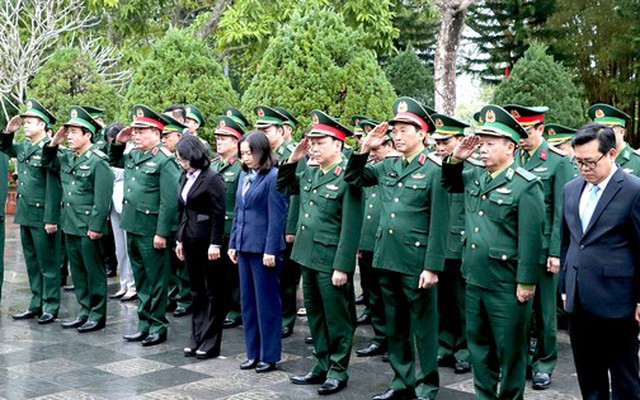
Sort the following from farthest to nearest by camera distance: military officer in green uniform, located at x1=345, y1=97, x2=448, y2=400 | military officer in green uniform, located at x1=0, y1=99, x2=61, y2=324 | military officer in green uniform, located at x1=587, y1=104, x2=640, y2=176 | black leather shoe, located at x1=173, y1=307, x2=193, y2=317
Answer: black leather shoe, located at x1=173, y1=307, x2=193, y2=317 → military officer in green uniform, located at x1=0, y1=99, x2=61, y2=324 → military officer in green uniform, located at x1=587, y1=104, x2=640, y2=176 → military officer in green uniform, located at x1=345, y1=97, x2=448, y2=400

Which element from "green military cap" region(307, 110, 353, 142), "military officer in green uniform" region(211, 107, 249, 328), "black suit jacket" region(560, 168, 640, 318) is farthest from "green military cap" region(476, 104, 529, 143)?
"military officer in green uniform" region(211, 107, 249, 328)

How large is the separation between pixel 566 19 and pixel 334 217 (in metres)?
20.9

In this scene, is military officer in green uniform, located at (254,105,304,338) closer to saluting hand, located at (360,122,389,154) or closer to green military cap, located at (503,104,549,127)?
saluting hand, located at (360,122,389,154)

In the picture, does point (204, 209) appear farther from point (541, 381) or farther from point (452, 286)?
point (541, 381)

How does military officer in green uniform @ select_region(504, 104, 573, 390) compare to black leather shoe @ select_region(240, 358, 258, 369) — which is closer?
military officer in green uniform @ select_region(504, 104, 573, 390)

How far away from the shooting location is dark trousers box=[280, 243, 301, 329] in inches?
344

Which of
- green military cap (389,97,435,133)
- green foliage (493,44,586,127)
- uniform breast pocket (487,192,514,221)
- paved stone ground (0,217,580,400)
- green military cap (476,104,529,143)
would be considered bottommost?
paved stone ground (0,217,580,400)

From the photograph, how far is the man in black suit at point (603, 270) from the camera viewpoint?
514 centimetres

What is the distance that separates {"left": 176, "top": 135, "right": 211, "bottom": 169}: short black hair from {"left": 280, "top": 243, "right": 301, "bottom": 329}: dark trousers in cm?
137

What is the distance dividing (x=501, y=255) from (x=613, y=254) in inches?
25.5

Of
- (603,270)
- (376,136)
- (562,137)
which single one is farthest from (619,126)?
(603,270)

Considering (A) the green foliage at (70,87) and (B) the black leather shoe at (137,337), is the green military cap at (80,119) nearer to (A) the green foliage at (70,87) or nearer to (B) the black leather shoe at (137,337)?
(B) the black leather shoe at (137,337)

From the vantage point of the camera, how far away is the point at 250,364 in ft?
23.8

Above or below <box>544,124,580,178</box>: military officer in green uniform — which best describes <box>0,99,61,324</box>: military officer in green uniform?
below
